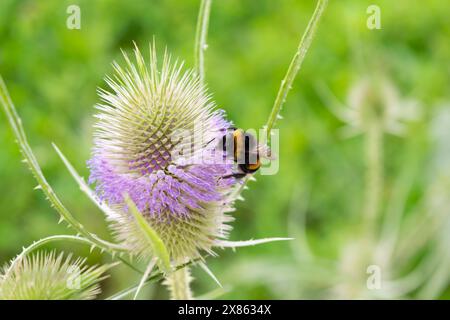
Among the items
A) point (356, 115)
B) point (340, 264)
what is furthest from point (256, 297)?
point (356, 115)

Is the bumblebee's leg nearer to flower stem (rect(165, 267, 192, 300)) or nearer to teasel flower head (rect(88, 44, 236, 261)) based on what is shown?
teasel flower head (rect(88, 44, 236, 261))

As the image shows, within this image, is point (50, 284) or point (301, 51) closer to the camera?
point (301, 51)

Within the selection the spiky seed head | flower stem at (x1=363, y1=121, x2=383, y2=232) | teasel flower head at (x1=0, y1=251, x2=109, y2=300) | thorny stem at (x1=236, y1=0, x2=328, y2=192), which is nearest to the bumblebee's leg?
thorny stem at (x1=236, y1=0, x2=328, y2=192)

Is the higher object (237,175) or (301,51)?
(301,51)

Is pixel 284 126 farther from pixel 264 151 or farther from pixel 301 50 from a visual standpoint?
pixel 301 50

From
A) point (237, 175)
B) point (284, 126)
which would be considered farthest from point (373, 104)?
point (237, 175)

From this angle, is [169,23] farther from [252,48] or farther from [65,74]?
[65,74]

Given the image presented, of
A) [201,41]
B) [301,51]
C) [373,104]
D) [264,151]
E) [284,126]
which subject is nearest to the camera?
[301,51]
